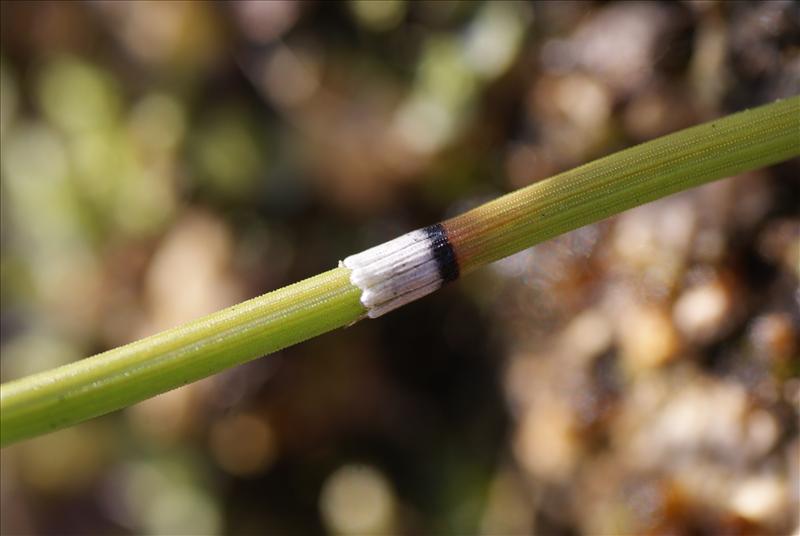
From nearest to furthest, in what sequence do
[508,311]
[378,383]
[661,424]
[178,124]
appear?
[661,424], [508,311], [378,383], [178,124]

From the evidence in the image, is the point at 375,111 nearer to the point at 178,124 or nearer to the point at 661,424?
the point at 178,124

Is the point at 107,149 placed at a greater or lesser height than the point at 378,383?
greater

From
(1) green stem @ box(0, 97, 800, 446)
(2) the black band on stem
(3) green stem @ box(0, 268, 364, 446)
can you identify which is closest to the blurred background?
(1) green stem @ box(0, 97, 800, 446)

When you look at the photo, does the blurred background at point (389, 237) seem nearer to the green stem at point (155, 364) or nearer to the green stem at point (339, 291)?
the green stem at point (339, 291)

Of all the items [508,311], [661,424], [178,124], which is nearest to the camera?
[661,424]

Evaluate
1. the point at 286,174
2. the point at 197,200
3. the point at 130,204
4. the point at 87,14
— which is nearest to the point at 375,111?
the point at 286,174

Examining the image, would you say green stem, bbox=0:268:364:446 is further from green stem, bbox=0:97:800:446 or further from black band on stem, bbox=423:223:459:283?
black band on stem, bbox=423:223:459:283

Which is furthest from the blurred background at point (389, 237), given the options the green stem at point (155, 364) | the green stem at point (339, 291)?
the green stem at point (155, 364)
